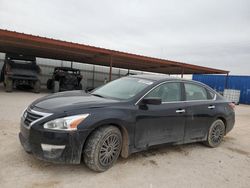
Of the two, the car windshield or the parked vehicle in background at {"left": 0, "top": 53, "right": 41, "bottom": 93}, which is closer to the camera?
the car windshield

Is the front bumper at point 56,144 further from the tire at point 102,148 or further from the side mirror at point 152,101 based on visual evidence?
the side mirror at point 152,101

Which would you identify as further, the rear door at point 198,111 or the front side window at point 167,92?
the rear door at point 198,111

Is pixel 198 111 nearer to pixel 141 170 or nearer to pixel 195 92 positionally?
pixel 195 92

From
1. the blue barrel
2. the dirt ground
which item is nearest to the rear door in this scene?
the dirt ground

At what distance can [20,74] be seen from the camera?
1370cm

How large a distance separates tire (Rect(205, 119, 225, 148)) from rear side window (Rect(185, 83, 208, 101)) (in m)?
0.68

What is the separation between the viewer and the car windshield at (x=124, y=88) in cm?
396

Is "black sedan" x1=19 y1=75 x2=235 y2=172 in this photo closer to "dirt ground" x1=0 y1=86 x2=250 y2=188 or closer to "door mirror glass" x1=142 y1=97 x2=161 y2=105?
"door mirror glass" x1=142 y1=97 x2=161 y2=105

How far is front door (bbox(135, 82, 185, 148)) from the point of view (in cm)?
375

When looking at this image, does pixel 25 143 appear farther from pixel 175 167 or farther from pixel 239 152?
pixel 239 152

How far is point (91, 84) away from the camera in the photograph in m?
24.1

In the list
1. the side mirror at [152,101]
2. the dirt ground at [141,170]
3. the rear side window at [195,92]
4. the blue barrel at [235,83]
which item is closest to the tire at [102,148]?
the dirt ground at [141,170]

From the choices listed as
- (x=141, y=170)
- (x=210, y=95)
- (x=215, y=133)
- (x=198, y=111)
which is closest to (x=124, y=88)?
(x=141, y=170)

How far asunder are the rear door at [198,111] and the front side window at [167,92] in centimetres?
24
